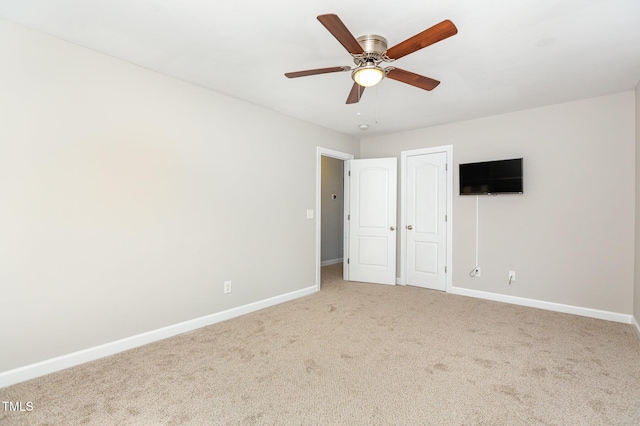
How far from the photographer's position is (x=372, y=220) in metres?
5.11

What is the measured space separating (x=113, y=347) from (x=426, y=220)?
4.23 metres

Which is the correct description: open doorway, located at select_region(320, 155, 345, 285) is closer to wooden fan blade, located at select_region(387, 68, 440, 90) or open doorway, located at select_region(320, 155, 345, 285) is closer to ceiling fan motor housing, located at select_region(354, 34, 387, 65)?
wooden fan blade, located at select_region(387, 68, 440, 90)

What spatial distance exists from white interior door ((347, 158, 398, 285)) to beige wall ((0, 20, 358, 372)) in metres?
1.78

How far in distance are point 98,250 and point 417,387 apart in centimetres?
273

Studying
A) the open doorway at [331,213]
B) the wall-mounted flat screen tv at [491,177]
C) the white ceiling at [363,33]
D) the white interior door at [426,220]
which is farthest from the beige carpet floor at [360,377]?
the open doorway at [331,213]

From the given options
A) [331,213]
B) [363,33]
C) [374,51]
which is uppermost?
[363,33]

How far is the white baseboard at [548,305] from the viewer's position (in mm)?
3389

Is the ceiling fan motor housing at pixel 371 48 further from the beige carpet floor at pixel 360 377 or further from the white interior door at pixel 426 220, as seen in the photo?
the white interior door at pixel 426 220

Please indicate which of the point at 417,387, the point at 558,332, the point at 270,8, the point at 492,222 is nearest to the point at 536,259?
the point at 492,222

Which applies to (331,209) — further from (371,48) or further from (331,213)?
(371,48)

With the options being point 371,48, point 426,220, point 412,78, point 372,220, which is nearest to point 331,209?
point 372,220

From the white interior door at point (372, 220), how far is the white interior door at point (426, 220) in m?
0.26

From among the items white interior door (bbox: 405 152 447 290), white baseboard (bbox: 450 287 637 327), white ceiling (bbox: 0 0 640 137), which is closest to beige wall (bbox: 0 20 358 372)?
white ceiling (bbox: 0 0 640 137)

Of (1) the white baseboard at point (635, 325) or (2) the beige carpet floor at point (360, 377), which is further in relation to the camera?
(1) the white baseboard at point (635, 325)
